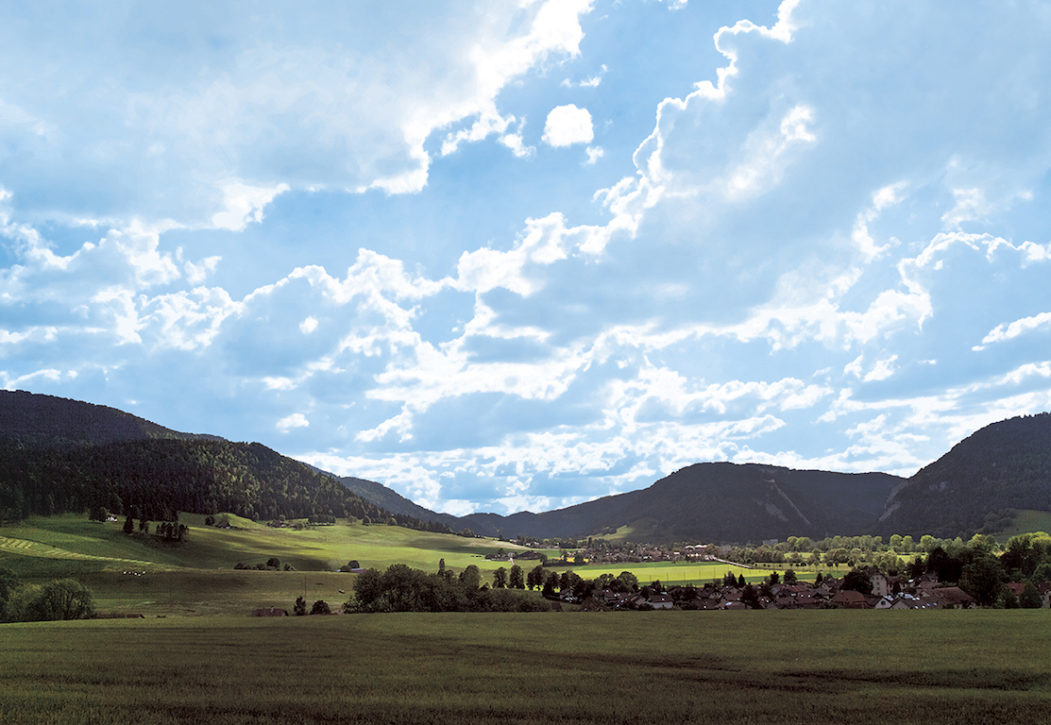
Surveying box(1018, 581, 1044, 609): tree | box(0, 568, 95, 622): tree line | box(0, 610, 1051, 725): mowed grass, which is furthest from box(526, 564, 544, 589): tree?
box(0, 610, 1051, 725): mowed grass

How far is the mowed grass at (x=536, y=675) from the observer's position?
31.7 meters

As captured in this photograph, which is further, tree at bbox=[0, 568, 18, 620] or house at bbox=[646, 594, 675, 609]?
house at bbox=[646, 594, 675, 609]

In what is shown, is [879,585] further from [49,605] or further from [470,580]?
[49,605]

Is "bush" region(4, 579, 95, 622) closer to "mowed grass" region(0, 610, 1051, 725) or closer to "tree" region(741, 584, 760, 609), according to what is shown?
"mowed grass" region(0, 610, 1051, 725)

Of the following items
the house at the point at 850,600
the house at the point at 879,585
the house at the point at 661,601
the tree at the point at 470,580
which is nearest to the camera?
the tree at the point at 470,580

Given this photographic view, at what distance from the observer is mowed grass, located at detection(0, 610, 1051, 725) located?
31.7 meters

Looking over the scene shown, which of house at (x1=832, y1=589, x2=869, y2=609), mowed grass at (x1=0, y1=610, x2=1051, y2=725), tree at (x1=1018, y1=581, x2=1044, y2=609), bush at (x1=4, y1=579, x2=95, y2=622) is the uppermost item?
mowed grass at (x1=0, y1=610, x2=1051, y2=725)

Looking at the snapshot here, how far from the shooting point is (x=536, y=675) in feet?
142

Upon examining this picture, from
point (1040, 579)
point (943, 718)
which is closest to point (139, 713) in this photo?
point (943, 718)

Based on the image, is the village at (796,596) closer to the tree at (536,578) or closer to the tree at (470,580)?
the tree at (536,578)

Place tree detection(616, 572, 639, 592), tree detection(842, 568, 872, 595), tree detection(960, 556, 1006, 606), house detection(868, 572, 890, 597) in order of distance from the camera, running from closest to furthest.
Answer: tree detection(960, 556, 1006, 606), house detection(868, 572, 890, 597), tree detection(842, 568, 872, 595), tree detection(616, 572, 639, 592)

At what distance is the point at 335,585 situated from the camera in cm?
19638

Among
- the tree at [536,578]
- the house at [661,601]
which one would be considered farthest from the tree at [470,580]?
the tree at [536,578]

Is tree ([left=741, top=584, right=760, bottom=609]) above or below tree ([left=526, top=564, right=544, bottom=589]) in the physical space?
above
